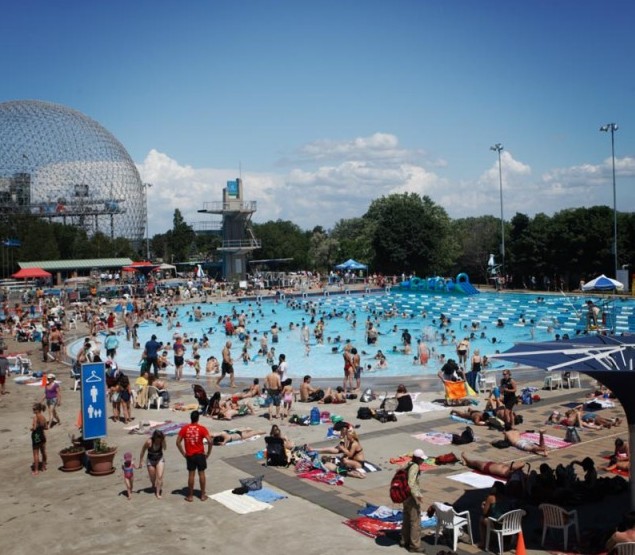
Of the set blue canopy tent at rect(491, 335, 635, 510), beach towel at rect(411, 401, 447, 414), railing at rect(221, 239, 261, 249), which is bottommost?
beach towel at rect(411, 401, 447, 414)

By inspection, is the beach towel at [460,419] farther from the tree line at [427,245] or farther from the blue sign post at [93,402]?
the tree line at [427,245]

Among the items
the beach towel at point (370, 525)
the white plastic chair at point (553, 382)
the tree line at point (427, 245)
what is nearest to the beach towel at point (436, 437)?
the beach towel at point (370, 525)

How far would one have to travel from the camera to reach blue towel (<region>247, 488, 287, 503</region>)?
31.9 feet

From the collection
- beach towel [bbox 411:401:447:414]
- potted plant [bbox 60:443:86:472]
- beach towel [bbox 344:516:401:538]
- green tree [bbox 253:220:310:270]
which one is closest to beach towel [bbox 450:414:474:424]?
beach towel [bbox 411:401:447:414]

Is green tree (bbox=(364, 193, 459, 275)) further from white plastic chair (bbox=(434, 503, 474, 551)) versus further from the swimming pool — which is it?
white plastic chair (bbox=(434, 503, 474, 551))

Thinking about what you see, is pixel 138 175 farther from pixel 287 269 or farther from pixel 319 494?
pixel 319 494

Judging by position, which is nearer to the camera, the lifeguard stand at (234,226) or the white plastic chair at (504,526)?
the white plastic chair at (504,526)

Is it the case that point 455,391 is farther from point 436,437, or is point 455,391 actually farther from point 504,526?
point 504,526

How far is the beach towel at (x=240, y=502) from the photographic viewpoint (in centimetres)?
935

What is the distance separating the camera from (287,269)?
282 ft

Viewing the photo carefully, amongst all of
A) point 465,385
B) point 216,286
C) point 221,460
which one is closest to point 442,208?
point 216,286

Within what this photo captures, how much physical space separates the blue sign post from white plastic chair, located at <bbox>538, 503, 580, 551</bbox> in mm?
7449

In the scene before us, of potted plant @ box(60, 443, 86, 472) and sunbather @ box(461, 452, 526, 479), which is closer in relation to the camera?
sunbather @ box(461, 452, 526, 479)

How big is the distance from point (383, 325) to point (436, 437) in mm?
24918
